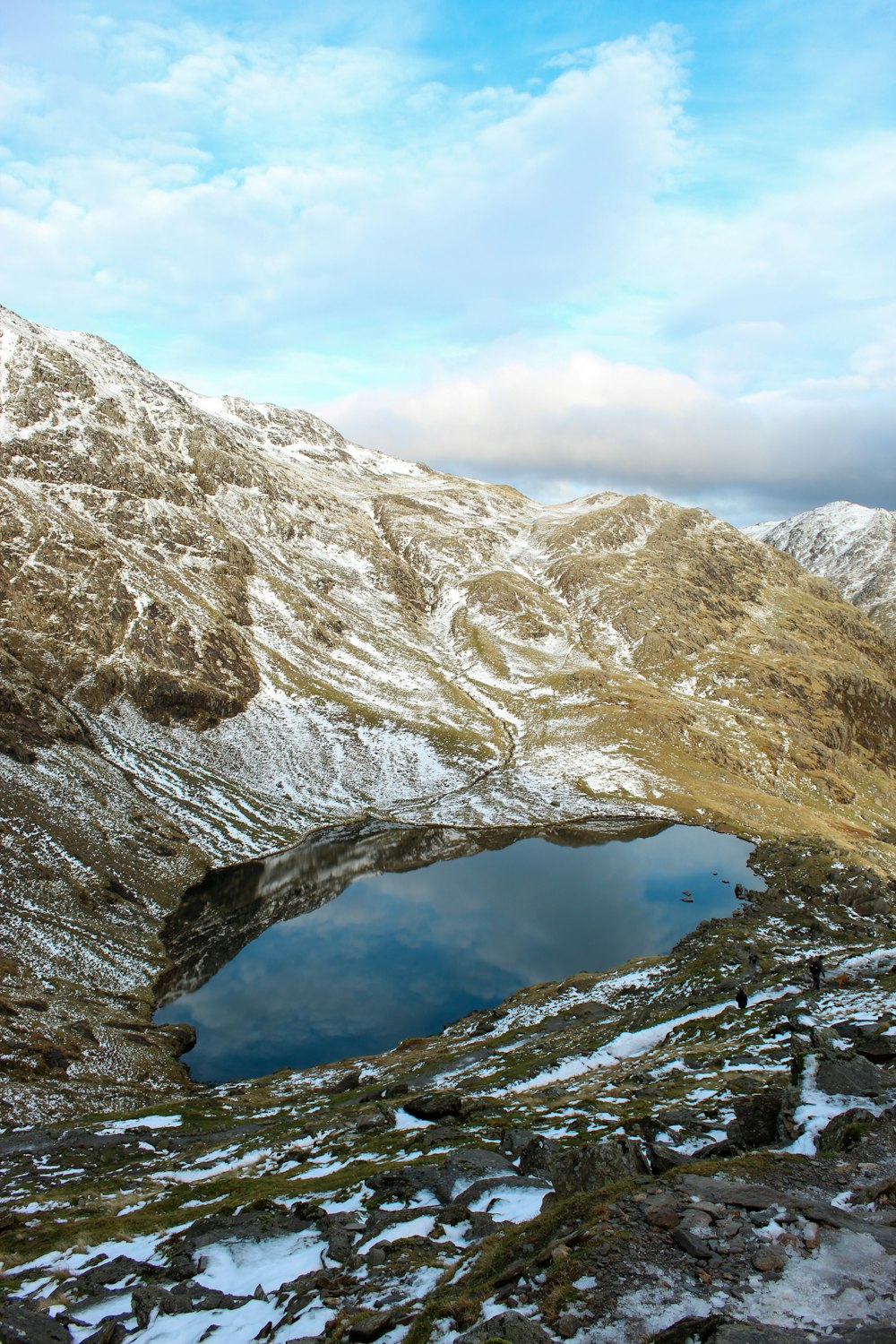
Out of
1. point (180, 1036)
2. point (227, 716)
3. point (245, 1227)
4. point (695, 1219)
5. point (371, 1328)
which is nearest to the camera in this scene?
point (695, 1219)

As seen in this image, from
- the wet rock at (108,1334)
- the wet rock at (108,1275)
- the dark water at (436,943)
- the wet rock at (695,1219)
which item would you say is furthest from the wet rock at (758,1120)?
the dark water at (436,943)

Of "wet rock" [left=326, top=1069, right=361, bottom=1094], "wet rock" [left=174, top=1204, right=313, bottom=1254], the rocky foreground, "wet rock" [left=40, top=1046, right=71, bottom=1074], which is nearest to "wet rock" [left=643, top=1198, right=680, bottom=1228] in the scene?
the rocky foreground

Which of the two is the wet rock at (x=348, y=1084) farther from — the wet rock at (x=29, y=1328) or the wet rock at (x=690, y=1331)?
the wet rock at (x=690, y=1331)

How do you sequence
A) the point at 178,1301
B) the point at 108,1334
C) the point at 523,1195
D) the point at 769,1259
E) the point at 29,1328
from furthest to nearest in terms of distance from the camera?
the point at 523,1195 < the point at 29,1328 < the point at 178,1301 < the point at 108,1334 < the point at 769,1259

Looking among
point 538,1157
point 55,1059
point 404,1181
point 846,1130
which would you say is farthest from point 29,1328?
point 55,1059

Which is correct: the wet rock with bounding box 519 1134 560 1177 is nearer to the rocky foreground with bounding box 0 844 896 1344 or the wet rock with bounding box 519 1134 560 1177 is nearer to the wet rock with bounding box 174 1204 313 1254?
the rocky foreground with bounding box 0 844 896 1344

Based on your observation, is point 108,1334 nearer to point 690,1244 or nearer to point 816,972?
point 690,1244

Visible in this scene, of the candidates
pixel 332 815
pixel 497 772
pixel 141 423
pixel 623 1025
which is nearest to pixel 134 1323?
pixel 623 1025
